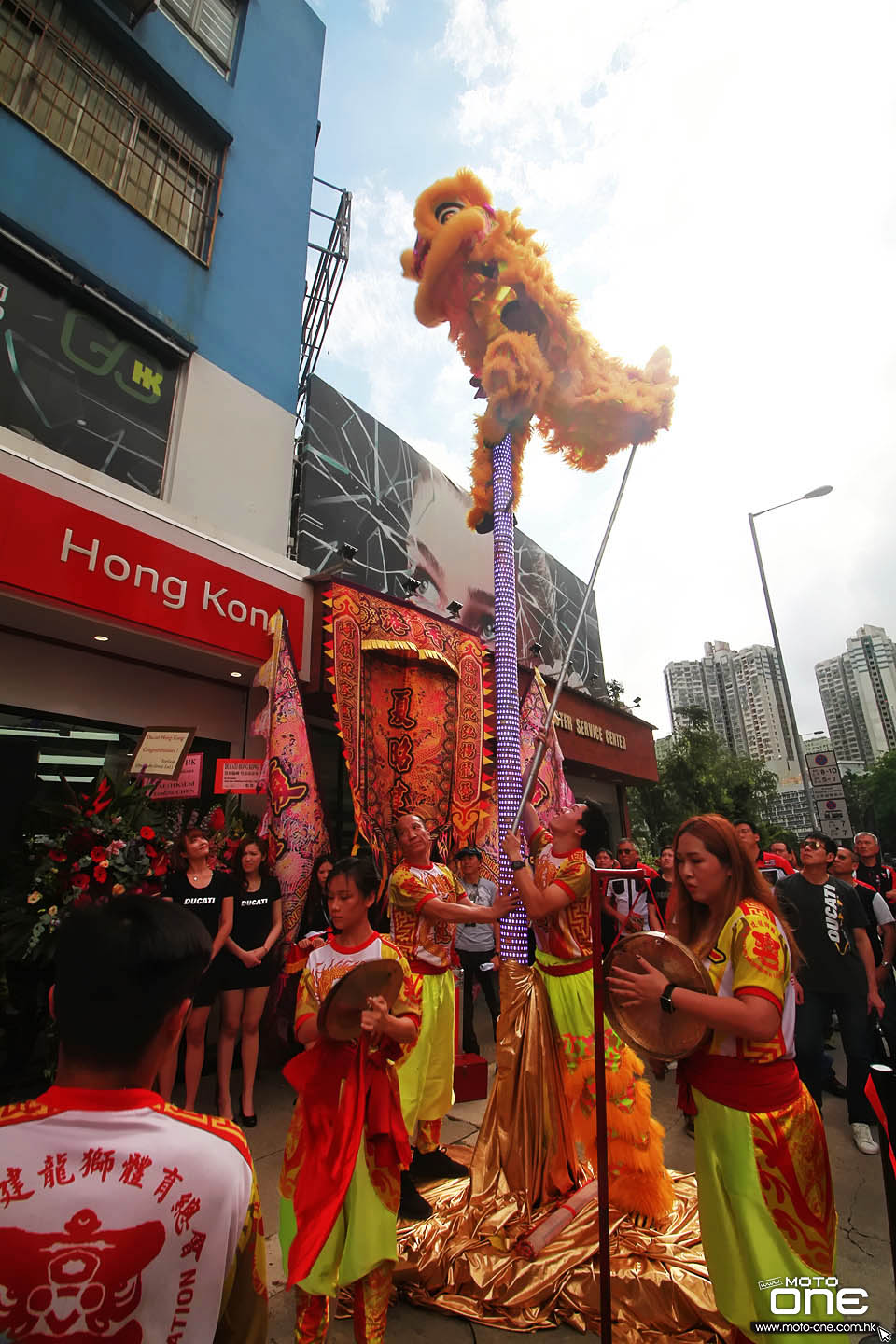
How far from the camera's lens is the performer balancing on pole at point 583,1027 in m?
3.00

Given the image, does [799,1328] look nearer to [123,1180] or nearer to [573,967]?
[573,967]

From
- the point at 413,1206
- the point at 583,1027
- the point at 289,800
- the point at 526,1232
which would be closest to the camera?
the point at 526,1232

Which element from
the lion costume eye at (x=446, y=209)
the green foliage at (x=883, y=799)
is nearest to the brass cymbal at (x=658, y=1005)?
the lion costume eye at (x=446, y=209)

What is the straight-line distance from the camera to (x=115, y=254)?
22.9 ft

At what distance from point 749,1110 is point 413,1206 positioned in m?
2.07

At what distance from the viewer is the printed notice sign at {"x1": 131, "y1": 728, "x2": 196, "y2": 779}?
4.32 meters

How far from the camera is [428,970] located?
3762 mm

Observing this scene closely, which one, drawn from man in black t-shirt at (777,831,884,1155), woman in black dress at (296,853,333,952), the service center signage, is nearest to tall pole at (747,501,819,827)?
the service center signage

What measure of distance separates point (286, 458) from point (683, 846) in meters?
→ 7.61

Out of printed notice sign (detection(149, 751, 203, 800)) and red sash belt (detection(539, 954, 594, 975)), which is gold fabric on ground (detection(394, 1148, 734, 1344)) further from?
printed notice sign (detection(149, 751, 203, 800))

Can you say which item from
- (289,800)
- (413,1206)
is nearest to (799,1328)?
(413,1206)

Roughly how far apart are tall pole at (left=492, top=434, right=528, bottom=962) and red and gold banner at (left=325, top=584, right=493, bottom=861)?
83 cm

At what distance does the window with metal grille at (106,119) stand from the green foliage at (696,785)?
21.2 metres

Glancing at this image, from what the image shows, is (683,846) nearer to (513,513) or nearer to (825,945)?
(825,945)
